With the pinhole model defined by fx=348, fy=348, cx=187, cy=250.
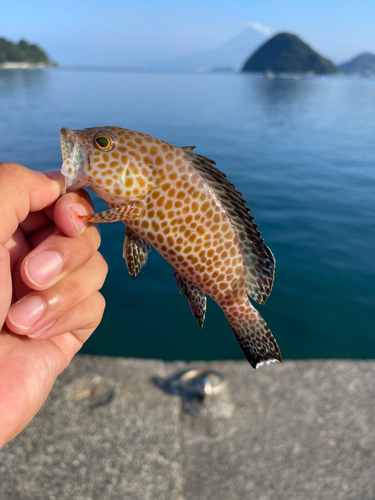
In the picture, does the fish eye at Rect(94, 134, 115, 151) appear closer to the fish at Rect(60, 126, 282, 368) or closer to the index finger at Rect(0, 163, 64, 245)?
the fish at Rect(60, 126, 282, 368)

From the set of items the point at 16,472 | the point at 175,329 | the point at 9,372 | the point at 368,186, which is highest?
the point at 9,372

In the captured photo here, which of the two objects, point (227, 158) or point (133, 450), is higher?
point (227, 158)

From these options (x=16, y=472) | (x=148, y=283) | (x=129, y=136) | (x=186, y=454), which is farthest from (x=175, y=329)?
(x=129, y=136)

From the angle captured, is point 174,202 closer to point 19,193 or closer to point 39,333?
point 19,193

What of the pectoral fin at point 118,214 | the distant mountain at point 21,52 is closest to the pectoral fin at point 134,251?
the pectoral fin at point 118,214

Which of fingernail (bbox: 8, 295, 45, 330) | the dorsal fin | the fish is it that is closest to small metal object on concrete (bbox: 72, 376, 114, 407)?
fingernail (bbox: 8, 295, 45, 330)

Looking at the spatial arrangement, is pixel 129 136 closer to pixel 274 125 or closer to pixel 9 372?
pixel 9 372
